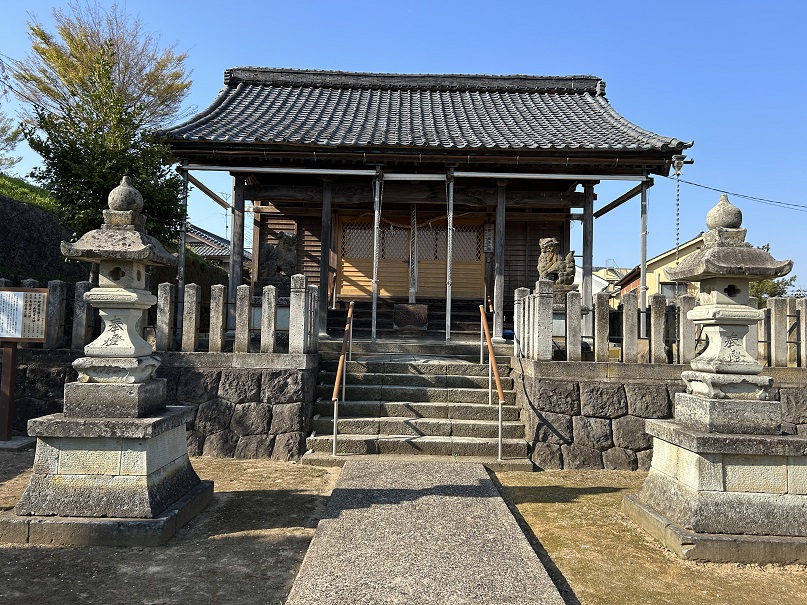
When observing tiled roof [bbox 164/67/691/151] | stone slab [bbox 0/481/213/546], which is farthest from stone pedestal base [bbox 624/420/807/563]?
tiled roof [bbox 164/67/691/151]

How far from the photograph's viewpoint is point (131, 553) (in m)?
3.86

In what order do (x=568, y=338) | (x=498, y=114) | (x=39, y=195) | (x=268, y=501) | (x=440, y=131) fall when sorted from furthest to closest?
(x=39, y=195) < (x=498, y=114) < (x=440, y=131) < (x=568, y=338) < (x=268, y=501)

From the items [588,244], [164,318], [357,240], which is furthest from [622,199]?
[164,318]

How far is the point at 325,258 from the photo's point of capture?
31.7 ft

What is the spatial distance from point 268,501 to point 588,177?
757cm

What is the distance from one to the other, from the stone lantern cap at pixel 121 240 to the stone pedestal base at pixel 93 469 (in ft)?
4.54

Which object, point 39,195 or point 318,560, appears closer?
point 318,560

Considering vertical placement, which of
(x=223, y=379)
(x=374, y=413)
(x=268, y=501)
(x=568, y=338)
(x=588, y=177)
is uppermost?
(x=588, y=177)

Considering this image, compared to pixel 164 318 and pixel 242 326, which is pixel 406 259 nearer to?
pixel 242 326

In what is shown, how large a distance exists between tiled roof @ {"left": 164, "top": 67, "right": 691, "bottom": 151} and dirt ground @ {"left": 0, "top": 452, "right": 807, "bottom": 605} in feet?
20.7

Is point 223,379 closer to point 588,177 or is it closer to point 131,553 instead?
point 131,553

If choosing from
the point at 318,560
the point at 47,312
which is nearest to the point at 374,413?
the point at 318,560

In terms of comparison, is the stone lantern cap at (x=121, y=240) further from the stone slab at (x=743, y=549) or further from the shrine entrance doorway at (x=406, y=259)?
the shrine entrance doorway at (x=406, y=259)

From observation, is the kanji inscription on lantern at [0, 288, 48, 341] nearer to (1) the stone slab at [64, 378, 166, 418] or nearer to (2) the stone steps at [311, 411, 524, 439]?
(1) the stone slab at [64, 378, 166, 418]
